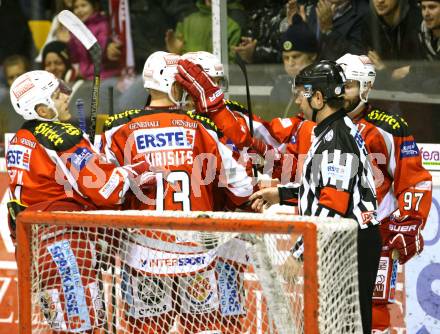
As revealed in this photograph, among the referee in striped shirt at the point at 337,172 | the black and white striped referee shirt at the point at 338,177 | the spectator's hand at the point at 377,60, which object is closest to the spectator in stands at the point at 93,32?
the spectator's hand at the point at 377,60

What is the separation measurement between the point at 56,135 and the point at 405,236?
65.1 inches

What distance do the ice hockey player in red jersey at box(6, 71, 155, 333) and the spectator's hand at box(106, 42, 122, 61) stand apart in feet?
6.20

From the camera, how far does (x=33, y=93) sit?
15.8 ft

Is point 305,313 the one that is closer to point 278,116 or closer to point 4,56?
point 278,116

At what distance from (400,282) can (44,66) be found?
2.82 metres

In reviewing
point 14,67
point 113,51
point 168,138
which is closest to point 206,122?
point 168,138

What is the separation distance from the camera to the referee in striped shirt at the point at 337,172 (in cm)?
415

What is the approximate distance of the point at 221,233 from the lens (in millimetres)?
3812

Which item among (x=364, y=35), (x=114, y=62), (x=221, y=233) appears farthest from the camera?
(x=114, y=62)

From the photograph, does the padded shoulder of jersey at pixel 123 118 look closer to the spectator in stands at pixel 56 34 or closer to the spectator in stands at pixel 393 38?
the spectator in stands at pixel 393 38

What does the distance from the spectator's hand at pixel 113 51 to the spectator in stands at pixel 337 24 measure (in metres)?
1.32

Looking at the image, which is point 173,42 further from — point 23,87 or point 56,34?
point 23,87

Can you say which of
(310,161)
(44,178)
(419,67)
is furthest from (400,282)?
(44,178)

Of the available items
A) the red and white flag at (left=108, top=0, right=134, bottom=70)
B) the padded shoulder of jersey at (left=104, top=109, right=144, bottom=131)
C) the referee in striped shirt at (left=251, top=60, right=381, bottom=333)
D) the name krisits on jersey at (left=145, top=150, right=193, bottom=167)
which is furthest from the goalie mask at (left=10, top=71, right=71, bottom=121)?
the red and white flag at (left=108, top=0, right=134, bottom=70)
